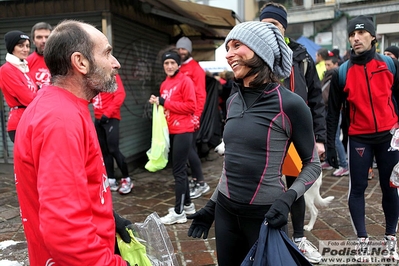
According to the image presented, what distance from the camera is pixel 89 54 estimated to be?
149cm

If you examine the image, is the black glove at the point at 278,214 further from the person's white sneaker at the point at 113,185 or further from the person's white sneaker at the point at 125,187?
the person's white sneaker at the point at 113,185

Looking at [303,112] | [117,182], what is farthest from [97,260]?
[117,182]

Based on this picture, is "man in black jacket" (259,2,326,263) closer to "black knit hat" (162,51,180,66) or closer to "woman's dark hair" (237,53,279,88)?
"woman's dark hair" (237,53,279,88)

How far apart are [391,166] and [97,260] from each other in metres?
2.96

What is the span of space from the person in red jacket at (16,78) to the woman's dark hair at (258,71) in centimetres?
367

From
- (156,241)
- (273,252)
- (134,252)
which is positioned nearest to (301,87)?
(273,252)

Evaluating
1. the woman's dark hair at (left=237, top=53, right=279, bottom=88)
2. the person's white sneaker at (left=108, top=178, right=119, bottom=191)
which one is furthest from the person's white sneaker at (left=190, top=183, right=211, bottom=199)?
the woman's dark hair at (left=237, top=53, right=279, bottom=88)

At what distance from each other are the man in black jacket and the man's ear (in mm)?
2044

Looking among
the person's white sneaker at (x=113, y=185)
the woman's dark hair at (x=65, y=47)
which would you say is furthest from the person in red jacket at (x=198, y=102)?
the woman's dark hair at (x=65, y=47)

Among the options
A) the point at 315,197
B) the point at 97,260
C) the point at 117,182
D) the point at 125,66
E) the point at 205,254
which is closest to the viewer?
the point at 97,260

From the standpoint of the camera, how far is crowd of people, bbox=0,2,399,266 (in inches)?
49.9

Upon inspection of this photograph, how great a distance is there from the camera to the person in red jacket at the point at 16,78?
186 inches

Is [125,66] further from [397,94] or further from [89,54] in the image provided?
[89,54]

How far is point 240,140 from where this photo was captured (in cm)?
205
